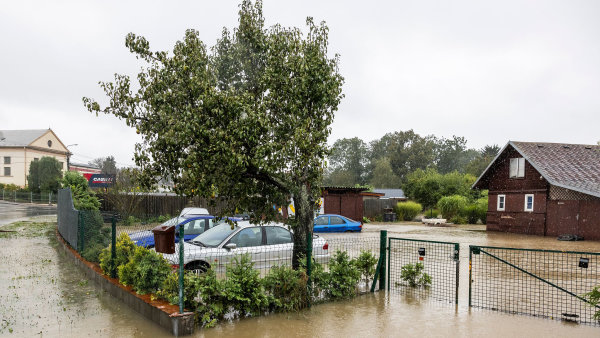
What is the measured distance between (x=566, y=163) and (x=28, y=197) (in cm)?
5471

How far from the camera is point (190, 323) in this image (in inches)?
262

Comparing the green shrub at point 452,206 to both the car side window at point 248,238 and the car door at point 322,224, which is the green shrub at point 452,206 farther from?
the car side window at point 248,238

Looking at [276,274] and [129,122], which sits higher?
[129,122]

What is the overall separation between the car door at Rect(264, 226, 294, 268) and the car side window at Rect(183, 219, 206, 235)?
143 inches

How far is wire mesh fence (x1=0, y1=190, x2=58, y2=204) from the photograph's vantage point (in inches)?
2048

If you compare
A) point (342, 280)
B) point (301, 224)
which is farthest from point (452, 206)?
point (301, 224)

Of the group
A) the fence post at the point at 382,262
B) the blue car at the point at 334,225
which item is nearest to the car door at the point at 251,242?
the fence post at the point at 382,262

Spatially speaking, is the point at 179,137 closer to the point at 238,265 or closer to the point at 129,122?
the point at 129,122

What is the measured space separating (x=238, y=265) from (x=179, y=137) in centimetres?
232

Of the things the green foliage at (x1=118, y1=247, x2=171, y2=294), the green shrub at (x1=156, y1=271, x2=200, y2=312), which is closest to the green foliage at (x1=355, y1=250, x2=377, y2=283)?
the green shrub at (x1=156, y1=271, x2=200, y2=312)

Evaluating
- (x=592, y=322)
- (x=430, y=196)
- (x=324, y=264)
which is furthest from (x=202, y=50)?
(x=430, y=196)

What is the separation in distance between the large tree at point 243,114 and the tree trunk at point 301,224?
20 millimetres

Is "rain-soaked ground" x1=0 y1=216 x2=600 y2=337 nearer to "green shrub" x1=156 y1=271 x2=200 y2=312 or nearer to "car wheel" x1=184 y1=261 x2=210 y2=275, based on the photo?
"green shrub" x1=156 y1=271 x2=200 y2=312

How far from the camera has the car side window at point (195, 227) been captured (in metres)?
13.5
